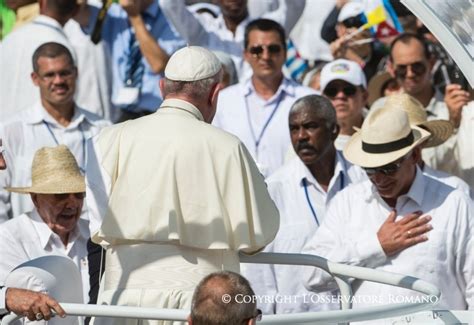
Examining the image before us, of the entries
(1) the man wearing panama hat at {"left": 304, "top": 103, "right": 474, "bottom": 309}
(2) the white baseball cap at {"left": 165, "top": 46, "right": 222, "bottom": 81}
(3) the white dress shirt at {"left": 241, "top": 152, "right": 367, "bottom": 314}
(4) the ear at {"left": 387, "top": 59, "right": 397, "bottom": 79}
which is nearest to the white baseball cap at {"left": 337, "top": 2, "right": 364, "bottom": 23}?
(4) the ear at {"left": 387, "top": 59, "right": 397, "bottom": 79}

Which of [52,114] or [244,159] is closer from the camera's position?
[244,159]

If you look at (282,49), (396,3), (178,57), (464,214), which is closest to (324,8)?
(396,3)

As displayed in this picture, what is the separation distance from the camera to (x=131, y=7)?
1026cm

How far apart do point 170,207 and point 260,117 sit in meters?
3.84

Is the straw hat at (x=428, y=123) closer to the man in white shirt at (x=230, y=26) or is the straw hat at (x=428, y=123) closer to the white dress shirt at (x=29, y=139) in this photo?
the man in white shirt at (x=230, y=26)

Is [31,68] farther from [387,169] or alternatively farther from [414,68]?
[387,169]

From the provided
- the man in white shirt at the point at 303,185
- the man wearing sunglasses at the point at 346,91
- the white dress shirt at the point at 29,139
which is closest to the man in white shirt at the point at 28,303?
the man in white shirt at the point at 303,185

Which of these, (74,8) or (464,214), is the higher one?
(74,8)

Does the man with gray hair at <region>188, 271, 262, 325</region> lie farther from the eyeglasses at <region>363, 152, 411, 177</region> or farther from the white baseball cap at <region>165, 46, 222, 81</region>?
the eyeglasses at <region>363, 152, 411, 177</region>

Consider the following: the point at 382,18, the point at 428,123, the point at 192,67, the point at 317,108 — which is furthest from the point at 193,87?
the point at 382,18

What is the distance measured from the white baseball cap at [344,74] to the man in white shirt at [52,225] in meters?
2.19

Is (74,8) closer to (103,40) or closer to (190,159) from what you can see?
(103,40)

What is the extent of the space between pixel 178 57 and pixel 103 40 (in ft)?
15.1

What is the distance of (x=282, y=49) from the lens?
962 centimetres
